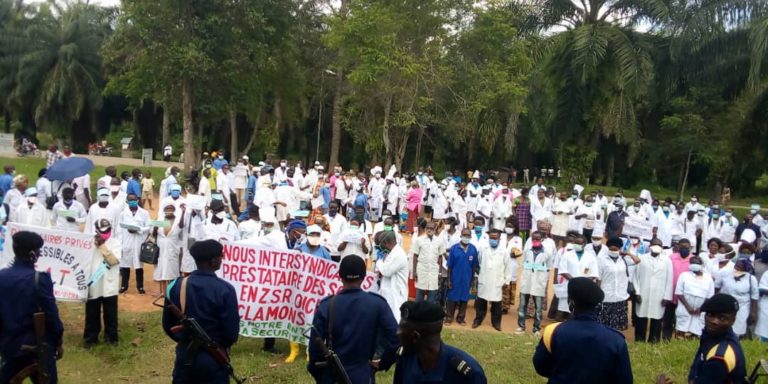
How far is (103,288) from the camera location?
27.6ft

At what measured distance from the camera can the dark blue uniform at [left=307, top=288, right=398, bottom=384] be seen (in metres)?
4.85

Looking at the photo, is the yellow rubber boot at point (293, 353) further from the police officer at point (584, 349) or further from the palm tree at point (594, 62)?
the palm tree at point (594, 62)

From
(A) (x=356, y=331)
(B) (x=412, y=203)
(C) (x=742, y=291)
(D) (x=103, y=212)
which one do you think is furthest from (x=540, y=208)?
(A) (x=356, y=331)

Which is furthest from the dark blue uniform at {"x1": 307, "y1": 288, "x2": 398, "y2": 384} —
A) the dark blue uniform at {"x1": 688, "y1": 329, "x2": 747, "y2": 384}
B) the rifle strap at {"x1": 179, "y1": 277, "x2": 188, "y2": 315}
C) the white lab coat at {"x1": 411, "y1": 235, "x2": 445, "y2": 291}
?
the white lab coat at {"x1": 411, "y1": 235, "x2": 445, "y2": 291}

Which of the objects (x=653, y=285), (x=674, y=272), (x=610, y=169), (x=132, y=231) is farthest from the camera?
(x=610, y=169)

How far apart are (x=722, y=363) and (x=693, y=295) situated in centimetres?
582

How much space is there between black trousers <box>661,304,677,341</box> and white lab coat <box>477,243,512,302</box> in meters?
2.59

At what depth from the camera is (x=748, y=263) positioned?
973 centimetres

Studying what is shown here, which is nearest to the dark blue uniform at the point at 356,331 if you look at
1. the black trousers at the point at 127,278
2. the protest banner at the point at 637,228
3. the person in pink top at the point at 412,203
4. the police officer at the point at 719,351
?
the police officer at the point at 719,351

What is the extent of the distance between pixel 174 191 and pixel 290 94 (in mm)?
23691

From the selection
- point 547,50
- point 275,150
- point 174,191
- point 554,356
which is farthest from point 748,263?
point 275,150

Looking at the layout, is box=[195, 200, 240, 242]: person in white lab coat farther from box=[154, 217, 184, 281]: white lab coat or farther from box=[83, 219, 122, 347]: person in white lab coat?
box=[83, 219, 122, 347]: person in white lab coat

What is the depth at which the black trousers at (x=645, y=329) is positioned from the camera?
1057 centimetres

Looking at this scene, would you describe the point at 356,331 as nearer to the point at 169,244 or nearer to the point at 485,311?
the point at 485,311
